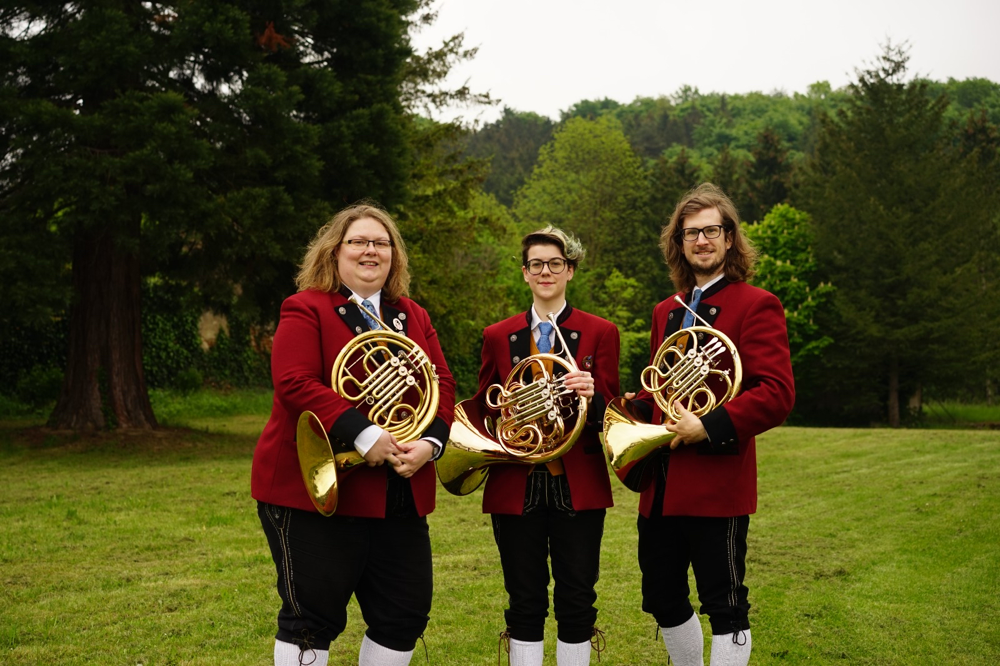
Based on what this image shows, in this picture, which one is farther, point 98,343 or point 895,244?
point 895,244

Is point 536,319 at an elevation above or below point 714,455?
above

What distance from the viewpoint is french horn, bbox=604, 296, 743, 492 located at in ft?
12.0

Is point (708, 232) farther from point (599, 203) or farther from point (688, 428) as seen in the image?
point (599, 203)

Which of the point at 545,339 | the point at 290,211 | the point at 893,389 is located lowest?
the point at 893,389

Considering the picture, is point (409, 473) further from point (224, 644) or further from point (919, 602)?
point (919, 602)

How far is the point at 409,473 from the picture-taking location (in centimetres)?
346

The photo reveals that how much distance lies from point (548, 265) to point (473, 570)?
11.6ft

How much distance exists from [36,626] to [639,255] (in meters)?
39.1

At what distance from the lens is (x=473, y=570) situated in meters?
6.86

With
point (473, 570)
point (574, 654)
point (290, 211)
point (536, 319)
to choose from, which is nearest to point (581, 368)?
point (536, 319)

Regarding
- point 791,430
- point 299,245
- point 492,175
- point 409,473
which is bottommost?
point 791,430

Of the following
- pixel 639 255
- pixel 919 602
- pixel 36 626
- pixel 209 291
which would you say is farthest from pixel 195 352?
pixel 639 255

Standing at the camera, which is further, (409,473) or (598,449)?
(598,449)

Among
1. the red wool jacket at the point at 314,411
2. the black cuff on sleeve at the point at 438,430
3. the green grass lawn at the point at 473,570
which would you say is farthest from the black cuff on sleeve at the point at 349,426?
the green grass lawn at the point at 473,570
